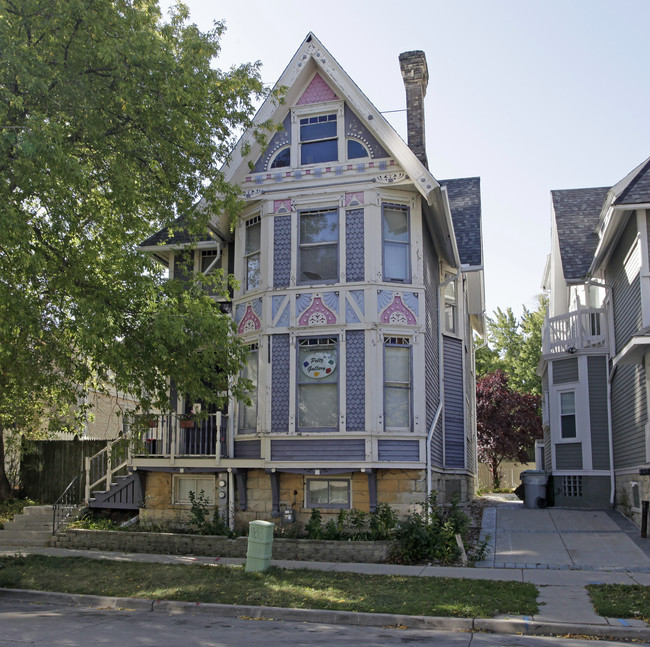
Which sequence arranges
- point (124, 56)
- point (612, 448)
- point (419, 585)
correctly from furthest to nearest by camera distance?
point (612, 448)
point (124, 56)
point (419, 585)

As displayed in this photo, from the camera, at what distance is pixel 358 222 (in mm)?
16375

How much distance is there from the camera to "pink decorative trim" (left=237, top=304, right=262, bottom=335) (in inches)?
665

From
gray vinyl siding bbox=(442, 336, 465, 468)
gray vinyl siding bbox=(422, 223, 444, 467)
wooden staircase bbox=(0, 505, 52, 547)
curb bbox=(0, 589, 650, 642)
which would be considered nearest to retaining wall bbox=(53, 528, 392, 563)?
wooden staircase bbox=(0, 505, 52, 547)

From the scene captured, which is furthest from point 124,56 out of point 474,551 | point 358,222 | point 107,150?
point 474,551

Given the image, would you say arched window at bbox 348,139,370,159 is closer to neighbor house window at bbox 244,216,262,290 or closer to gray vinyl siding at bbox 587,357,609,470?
neighbor house window at bbox 244,216,262,290

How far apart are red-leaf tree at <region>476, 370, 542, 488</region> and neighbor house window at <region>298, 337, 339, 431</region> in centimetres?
2164

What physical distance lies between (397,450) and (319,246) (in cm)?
479

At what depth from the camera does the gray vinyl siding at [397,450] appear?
610 inches

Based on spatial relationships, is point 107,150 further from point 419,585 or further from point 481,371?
point 481,371

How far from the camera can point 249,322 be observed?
17.1 meters

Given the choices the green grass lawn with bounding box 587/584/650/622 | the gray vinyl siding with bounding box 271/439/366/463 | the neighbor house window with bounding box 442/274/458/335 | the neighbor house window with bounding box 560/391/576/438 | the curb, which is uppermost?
the neighbor house window with bounding box 442/274/458/335

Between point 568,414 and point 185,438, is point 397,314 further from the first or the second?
point 568,414

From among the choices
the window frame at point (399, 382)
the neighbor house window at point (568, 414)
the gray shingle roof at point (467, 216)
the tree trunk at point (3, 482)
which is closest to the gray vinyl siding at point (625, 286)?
the neighbor house window at point (568, 414)

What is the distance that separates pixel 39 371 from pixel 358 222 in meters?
7.39
